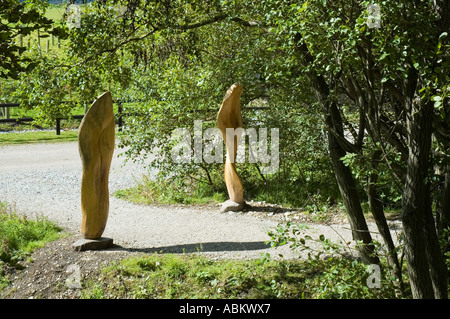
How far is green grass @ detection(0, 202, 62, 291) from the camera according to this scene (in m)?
7.09

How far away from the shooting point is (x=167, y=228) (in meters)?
8.95

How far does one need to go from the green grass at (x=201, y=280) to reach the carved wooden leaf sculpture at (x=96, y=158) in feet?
2.61

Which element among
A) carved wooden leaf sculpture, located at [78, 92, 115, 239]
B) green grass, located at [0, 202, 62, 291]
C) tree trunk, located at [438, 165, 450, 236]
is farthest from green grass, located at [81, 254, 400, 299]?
green grass, located at [0, 202, 62, 291]

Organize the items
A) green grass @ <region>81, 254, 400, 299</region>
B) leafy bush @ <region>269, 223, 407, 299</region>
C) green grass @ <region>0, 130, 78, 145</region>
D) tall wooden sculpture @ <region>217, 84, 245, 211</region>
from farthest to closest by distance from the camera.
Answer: green grass @ <region>0, 130, 78, 145</region>
tall wooden sculpture @ <region>217, 84, 245, 211</region>
green grass @ <region>81, 254, 400, 299</region>
leafy bush @ <region>269, 223, 407, 299</region>

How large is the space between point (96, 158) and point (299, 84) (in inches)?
112

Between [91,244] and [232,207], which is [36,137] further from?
[91,244]

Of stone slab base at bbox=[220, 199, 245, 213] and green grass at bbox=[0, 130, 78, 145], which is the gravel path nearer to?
stone slab base at bbox=[220, 199, 245, 213]

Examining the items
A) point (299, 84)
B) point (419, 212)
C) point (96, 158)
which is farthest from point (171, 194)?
point (419, 212)

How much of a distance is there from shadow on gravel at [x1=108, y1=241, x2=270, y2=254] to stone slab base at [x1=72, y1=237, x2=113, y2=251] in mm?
118

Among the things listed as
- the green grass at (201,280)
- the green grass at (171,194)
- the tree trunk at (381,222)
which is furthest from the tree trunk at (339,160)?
the green grass at (171,194)

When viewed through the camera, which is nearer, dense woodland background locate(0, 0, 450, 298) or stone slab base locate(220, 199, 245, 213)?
dense woodland background locate(0, 0, 450, 298)

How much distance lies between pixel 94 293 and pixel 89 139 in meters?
2.02

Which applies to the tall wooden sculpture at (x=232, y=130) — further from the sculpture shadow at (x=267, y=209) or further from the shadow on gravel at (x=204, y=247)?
the shadow on gravel at (x=204, y=247)
